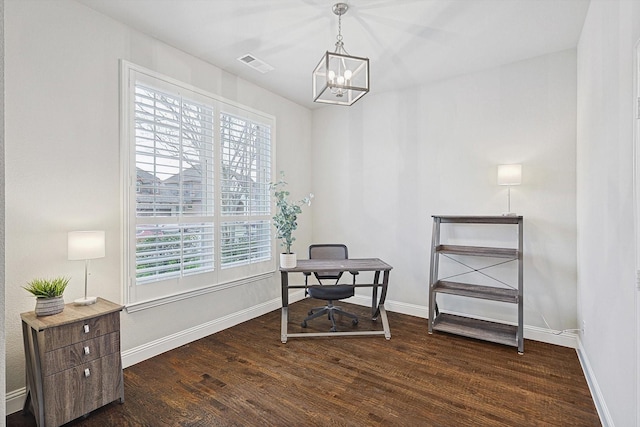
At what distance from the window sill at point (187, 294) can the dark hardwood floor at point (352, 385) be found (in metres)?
0.49

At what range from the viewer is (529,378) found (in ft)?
8.77

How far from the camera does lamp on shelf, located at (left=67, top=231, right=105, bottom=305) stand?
232cm

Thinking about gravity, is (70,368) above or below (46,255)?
below

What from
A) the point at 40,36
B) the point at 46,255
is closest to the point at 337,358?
the point at 46,255

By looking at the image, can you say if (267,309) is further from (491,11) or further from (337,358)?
(491,11)

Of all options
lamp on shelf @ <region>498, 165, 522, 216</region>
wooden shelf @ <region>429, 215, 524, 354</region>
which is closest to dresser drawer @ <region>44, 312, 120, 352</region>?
wooden shelf @ <region>429, 215, 524, 354</region>

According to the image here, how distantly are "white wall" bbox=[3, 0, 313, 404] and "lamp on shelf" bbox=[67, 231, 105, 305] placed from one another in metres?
0.24

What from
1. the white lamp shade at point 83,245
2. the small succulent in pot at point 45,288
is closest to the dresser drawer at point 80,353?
the small succulent in pot at point 45,288

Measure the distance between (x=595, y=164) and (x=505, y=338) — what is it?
1835 millimetres

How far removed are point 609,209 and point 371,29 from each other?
2286 mm

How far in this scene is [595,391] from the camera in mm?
2326

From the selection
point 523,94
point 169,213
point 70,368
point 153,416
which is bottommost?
point 153,416

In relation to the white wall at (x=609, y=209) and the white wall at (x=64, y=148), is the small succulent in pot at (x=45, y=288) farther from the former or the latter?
the white wall at (x=609, y=209)

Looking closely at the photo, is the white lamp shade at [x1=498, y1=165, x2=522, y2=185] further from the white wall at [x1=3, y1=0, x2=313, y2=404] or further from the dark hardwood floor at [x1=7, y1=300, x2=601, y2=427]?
the white wall at [x1=3, y1=0, x2=313, y2=404]
